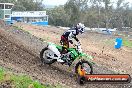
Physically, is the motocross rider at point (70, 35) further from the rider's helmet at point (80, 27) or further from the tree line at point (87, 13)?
the tree line at point (87, 13)

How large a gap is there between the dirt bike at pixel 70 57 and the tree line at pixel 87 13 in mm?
77005

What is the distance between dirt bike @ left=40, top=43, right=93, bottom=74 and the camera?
40.8ft

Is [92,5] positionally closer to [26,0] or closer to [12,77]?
[26,0]

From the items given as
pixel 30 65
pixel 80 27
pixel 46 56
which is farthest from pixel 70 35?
pixel 30 65

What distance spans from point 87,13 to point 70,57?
8551 centimetres

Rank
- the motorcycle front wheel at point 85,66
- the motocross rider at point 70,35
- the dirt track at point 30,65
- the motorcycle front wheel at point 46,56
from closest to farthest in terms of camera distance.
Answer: the dirt track at point 30,65, the motorcycle front wheel at point 85,66, the motocross rider at point 70,35, the motorcycle front wheel at point 46,56

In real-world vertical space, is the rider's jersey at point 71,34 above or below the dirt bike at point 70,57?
above

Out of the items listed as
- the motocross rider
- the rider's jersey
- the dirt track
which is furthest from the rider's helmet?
the dirt track

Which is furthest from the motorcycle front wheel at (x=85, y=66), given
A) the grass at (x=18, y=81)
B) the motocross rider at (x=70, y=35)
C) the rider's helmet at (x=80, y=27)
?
the grass at (x=18, y=81)

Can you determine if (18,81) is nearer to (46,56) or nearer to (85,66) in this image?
(85,66)

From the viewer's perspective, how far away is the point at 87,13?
97562mm

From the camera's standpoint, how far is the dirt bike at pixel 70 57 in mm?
12445

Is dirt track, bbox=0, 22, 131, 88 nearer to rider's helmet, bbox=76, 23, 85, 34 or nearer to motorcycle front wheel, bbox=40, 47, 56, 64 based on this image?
motorcycle front wheel, bbox=40, 47, 56, 64

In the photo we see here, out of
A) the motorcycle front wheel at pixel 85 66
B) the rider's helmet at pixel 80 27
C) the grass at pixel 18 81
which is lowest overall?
the motorcycle front wheel at pixel 85 66
